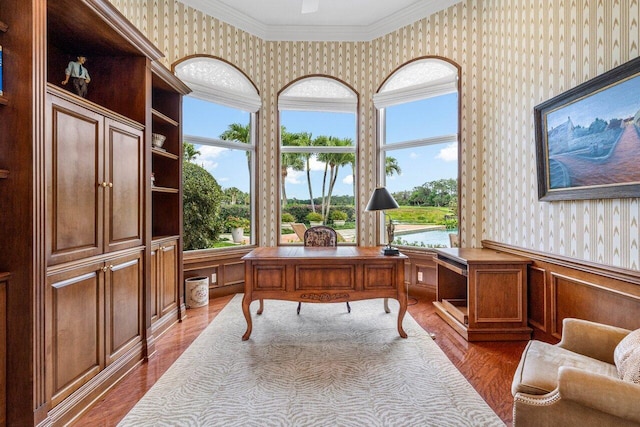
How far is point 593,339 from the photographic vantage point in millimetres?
1781

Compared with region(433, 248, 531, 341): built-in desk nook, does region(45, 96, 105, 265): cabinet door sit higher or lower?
higher

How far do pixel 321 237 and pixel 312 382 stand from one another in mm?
1823

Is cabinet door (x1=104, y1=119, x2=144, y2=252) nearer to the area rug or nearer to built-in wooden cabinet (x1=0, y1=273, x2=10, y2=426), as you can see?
built-in wooden cabinet (x1=0, y1=273, x2=10, y2=426)

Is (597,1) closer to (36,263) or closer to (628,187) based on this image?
(628,187)

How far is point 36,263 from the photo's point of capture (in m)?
1.59

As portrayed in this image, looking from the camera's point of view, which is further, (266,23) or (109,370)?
(266,23)

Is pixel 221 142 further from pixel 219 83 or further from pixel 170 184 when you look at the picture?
pixel 170 184

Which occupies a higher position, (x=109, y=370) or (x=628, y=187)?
(x=628, y=187)

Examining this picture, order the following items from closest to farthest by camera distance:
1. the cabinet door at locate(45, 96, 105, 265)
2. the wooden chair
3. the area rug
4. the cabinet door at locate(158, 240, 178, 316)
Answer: the cabinet door at locate(45, 96, 105, 265) → the area rug → the cabinet door at locate(158, 240, 178, 316) → the wooden chair

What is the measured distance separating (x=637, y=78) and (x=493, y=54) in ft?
6.41

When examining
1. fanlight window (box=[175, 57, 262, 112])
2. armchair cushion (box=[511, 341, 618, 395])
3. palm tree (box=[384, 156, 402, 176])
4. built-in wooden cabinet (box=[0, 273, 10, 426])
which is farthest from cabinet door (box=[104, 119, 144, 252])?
palm tree (box=[384, 156, 402, 176])

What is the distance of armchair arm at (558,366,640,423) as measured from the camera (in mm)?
1216

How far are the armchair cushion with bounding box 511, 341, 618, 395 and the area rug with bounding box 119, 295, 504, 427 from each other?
41 centimetres

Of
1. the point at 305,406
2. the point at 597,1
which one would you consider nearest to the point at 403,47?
the point at 597,1
